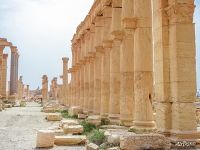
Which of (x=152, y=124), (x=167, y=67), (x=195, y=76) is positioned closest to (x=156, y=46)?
(x=167, y=67)

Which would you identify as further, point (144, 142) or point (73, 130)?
point (73, 130)

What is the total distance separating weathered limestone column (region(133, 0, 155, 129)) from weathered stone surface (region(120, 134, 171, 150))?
310 cm

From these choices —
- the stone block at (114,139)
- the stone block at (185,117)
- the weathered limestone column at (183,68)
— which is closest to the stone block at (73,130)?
the stone block at (114,139)

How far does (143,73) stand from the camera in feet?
43.3

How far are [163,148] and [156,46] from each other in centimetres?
368

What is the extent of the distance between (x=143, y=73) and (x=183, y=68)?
2695 mm

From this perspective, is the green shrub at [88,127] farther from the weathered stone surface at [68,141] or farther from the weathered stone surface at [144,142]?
Result: the weathered stone surface at [144,142]

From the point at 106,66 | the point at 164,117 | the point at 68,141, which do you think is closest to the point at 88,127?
the point at 68,141

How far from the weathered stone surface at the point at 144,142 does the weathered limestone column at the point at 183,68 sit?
2.85ft

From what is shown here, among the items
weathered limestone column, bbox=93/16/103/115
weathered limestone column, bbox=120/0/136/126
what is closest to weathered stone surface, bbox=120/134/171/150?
weathered limestone column, bbox=120/0/136/126

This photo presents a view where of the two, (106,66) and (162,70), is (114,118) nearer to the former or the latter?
(106,66)

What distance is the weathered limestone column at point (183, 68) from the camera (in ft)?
34.3

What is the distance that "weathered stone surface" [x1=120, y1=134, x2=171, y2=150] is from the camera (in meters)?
9.62

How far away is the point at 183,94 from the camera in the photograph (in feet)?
34.6
